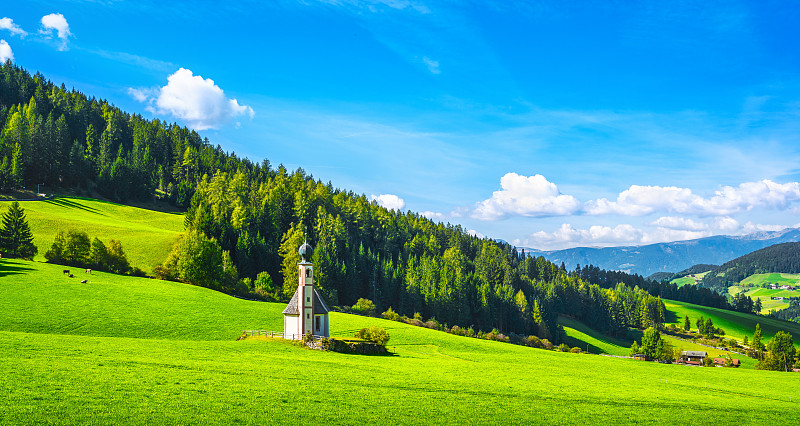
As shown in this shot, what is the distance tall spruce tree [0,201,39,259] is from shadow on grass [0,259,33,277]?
5.49 metres

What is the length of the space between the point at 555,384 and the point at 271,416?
26.4 metres

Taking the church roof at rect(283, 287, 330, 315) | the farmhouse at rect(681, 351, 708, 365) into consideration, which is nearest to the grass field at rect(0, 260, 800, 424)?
the church roof at rect(283, 287, 330, 315)

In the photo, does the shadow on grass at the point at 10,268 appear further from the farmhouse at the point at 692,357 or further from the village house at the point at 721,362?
the village house at the point at 721,362

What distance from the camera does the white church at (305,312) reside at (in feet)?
169

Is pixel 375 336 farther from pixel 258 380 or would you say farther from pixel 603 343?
pixel 603 343

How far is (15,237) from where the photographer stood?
71.4 meters

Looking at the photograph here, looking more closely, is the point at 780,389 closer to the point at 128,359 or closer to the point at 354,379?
the point at 354,379

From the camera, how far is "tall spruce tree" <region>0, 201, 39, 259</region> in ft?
231

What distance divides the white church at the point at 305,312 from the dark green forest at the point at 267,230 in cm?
3196

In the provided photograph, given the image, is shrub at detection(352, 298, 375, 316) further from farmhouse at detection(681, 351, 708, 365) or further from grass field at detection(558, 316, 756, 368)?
farmhouse at detection(681, 351, 708, 365)

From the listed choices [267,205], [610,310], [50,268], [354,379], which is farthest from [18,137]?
[610,310]

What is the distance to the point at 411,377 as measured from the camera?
35500mm

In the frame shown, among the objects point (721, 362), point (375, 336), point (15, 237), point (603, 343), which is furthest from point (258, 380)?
point (603, 343)

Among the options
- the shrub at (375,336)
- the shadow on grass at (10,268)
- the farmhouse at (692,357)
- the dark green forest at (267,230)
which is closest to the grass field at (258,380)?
the shadow on grass at (10,268)
